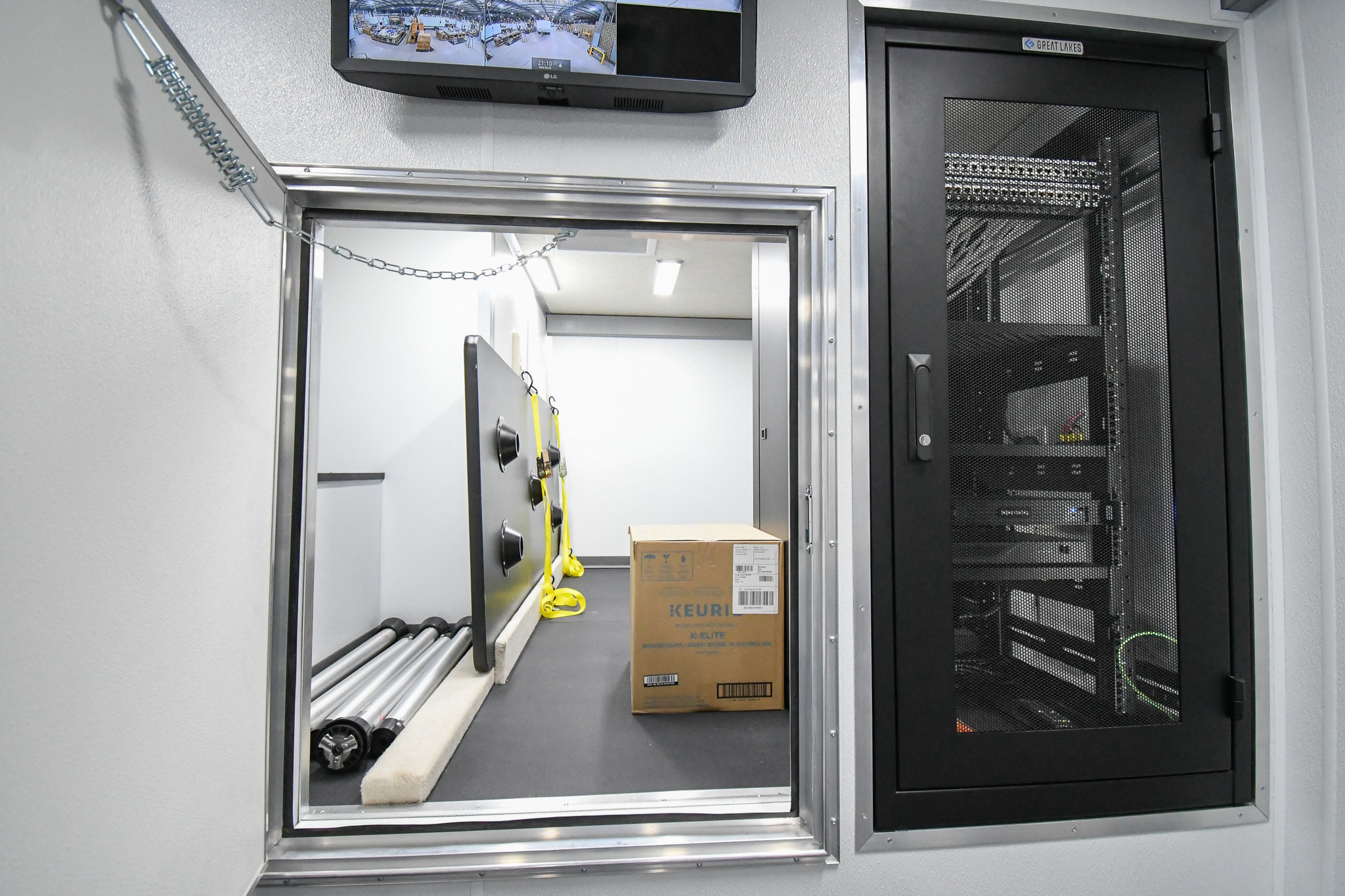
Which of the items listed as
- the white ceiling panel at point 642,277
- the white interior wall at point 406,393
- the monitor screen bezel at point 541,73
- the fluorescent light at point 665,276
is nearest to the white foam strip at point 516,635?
the white interior wall at point 406,393

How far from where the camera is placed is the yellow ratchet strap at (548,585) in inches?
111

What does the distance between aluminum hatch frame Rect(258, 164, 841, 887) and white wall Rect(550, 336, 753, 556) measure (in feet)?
11.3

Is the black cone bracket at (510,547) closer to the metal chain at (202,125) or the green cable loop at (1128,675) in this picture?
the metal chain at (202,125)

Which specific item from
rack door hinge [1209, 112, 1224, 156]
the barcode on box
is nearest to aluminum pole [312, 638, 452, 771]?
the barcode on box

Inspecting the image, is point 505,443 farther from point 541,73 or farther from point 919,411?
point 919,411

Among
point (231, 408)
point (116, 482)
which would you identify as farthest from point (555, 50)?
point (116, 482)

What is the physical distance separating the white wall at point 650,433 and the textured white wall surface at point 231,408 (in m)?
3.54

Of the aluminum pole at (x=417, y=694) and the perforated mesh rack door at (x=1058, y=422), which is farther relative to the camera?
the aluminum pole at (x=417, y=694)

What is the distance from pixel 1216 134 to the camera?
3.92 ft

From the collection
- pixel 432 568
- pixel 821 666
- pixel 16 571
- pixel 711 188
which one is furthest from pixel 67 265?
pixel 432 568

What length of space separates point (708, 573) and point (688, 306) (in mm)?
3290

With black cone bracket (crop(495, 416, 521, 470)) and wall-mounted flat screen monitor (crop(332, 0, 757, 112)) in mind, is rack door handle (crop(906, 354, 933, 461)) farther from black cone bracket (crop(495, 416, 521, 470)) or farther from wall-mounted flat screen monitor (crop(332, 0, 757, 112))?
black cone bracket (crop(495, 416, 521, 470))

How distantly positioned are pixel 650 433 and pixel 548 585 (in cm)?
208

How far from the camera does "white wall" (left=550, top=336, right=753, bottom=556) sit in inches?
182
